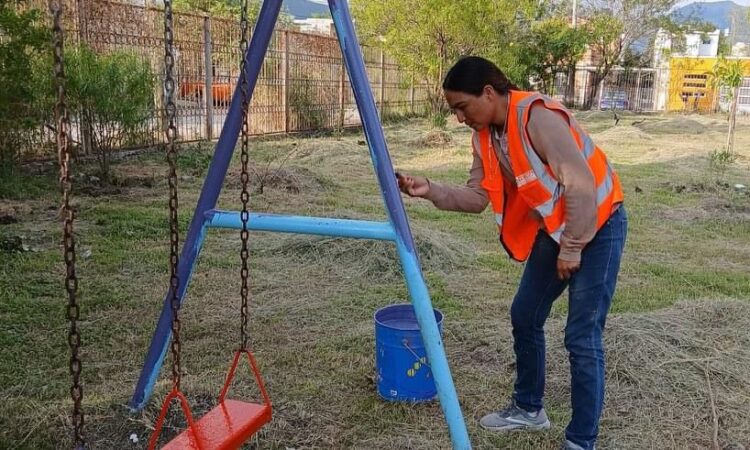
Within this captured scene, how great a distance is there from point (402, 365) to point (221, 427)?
0.94 m

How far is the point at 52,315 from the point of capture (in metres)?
3.97

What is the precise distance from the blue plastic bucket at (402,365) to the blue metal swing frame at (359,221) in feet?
1.77

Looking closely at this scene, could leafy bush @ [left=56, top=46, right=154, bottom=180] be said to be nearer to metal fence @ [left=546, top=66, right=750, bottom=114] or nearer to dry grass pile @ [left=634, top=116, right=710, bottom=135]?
dry grass pile @ [left=634, top=116, right=710, bottom=135]

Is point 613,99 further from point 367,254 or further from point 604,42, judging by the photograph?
point 367,254

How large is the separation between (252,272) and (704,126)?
1953 cm

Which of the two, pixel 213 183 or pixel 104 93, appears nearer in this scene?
pixel 213 183

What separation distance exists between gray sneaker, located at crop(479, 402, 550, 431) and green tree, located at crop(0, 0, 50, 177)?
5421mm

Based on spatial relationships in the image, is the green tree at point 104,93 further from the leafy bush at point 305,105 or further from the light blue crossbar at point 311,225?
the leafy bush at point 305,105

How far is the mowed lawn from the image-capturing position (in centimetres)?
292

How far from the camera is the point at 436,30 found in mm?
17797

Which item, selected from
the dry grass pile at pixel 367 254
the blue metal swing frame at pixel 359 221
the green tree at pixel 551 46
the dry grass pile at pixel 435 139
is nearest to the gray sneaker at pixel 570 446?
the blue metal swing frame at pixel 359 221

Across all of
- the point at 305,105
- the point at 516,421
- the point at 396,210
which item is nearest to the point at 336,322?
the point at 516,421

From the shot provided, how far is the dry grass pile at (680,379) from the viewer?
2904 mm

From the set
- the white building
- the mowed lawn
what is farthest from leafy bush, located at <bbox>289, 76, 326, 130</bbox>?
the mowed lawn
